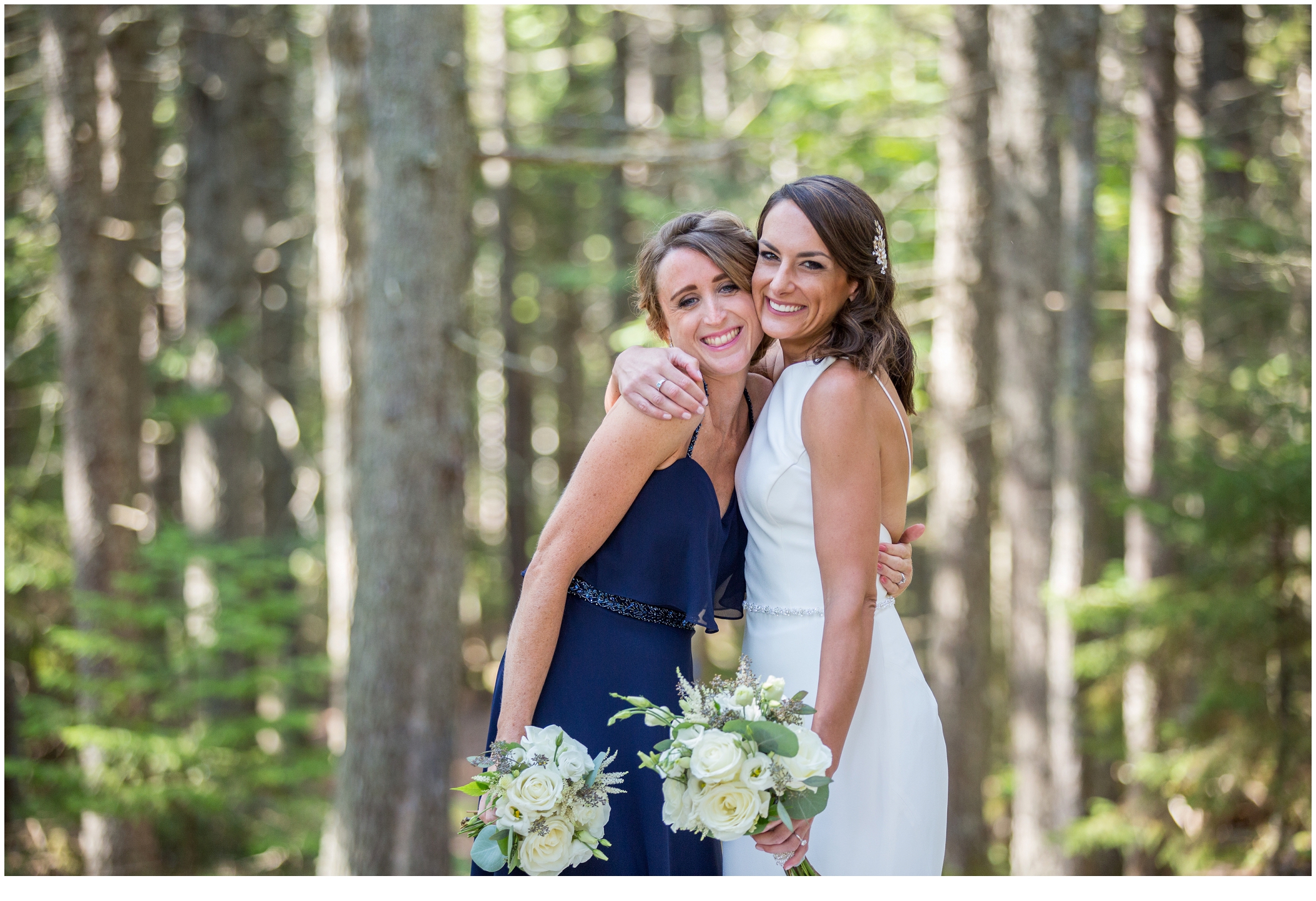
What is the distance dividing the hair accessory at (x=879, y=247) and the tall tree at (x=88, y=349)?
6.78m

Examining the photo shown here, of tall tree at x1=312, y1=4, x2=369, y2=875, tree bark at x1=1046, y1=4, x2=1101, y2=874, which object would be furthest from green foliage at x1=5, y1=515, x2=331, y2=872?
tree bark at x1=1046, y1=4, x2=1101, y2=874

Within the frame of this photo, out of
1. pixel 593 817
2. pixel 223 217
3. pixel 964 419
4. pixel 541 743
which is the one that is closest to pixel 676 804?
pixel 593 817

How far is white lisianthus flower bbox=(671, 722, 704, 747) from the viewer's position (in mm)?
2037

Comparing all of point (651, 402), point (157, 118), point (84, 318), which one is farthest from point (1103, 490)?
point (157, 118)

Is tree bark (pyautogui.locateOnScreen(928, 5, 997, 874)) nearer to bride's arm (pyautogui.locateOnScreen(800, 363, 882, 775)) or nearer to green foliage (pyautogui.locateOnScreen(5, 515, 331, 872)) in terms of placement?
green foliage (pyautogui.locateOnScreen(5, 515, 331, 872))

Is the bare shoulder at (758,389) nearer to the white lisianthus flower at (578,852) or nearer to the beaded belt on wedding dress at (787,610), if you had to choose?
the beaded belt on wedding dress at (787,610)

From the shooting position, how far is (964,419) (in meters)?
8.02

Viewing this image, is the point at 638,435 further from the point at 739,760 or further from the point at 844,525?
the point at 739,760

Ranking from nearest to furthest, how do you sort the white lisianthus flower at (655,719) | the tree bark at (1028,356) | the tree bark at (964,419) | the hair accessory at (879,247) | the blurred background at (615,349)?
the white lisianthus flower at (655,719), the hair accessory at (879,247), the blurred background at (615,349), the tree bark at (1028,356), the tree bark at (964,419)

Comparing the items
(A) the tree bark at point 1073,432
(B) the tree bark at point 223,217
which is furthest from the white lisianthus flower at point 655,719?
(B) the tree bark at point 223,217

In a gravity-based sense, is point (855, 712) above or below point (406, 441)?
below

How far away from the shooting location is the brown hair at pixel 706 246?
2576 mm

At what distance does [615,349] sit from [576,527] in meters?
6.54

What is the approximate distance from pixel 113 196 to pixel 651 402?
24.5ft
